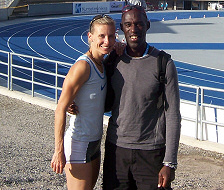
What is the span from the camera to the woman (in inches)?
139

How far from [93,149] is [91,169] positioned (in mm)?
150

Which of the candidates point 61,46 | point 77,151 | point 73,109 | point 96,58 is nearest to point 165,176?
point 77,151

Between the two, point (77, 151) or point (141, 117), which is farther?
point (77, 151)

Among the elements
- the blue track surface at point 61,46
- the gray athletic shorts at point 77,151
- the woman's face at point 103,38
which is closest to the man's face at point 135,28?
the woman's face at point 103,38

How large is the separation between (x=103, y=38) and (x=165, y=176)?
105 centimetres

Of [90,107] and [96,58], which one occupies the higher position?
[96,58]

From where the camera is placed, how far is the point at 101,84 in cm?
362

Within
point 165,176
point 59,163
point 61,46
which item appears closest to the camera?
point 165,176

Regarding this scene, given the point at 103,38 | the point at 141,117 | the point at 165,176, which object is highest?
the point at 103,38

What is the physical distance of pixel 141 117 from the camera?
3.55 meters

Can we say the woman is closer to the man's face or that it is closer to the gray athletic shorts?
the gray athletic shorts

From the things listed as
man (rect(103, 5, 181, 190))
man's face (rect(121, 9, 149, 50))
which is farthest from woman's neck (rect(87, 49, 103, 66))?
man's face (rect(121, 9, 149, 50))

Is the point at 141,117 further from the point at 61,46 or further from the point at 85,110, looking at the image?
the point at 61,46

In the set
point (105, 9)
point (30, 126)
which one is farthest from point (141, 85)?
point (105, 9)
